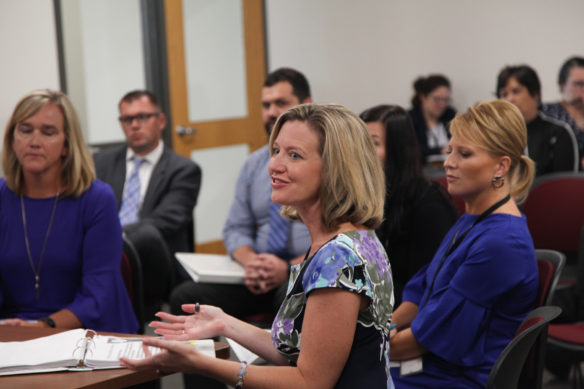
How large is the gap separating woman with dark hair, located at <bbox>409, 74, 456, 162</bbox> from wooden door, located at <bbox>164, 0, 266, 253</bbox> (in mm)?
1451

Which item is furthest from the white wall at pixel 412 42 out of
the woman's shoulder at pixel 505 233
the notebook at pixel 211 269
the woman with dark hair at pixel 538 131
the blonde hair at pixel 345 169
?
the blonde hair at pixel 345 169

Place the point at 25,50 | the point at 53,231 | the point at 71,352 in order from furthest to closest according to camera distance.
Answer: the point at 25,50 < the point at 53,231 < the point at 71,352

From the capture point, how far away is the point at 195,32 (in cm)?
608

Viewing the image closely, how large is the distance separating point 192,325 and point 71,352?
29cm

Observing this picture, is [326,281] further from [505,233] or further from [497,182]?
[497,182]

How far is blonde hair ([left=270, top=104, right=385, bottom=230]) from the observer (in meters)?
1.56

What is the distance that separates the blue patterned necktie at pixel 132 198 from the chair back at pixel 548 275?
246 centimetres

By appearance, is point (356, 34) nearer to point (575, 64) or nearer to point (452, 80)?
point (452, 80)

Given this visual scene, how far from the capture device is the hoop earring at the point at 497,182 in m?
2.13

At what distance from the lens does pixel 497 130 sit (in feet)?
6.96

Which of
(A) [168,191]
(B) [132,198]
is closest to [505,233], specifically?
(A) [168,191]

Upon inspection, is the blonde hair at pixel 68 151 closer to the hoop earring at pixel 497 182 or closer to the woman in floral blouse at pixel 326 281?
the woman in floral blouse at pixel 326 281

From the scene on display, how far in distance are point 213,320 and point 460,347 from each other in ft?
2.40

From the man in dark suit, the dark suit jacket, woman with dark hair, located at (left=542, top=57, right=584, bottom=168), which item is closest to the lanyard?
the man in dark suit
